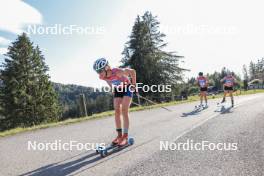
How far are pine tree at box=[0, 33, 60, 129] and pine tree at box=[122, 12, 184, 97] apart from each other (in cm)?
1366

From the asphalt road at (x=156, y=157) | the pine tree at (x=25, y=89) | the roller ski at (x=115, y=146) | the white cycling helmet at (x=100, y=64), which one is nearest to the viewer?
the asphalt road at (x=156, y=157)

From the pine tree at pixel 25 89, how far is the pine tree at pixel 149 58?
13660mm

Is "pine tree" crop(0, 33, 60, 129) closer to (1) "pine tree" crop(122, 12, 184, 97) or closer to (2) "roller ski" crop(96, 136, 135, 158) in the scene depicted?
(1) "pine tree" crop(122, 12, 184, 97)

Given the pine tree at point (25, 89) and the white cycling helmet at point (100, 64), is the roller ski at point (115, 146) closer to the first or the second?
the white cycling helmet at point (100, 64)

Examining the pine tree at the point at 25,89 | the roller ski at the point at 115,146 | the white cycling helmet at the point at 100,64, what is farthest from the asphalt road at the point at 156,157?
the pine tree at the point at 25,89

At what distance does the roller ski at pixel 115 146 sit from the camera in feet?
18.1

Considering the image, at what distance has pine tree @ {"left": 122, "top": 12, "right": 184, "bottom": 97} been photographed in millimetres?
44031

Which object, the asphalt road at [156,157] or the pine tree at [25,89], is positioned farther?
the pine tree at [25,89]

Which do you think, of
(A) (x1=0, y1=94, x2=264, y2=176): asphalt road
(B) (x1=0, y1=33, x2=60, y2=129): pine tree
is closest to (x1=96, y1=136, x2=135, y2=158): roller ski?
(A) (x1=0, y1=94, x2=264, y2=176): asphalt road

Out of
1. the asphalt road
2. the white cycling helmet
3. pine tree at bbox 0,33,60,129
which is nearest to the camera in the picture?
the asphalt road

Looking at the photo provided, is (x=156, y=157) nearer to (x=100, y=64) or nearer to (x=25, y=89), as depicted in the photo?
(x=100, y=64)

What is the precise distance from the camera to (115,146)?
6102 mm

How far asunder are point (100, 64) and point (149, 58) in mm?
38376

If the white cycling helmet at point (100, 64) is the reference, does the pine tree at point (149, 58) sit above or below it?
above
